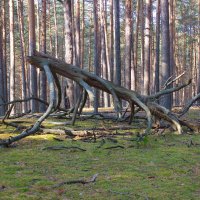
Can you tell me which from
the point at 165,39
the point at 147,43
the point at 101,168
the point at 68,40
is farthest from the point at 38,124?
the point at 147,43

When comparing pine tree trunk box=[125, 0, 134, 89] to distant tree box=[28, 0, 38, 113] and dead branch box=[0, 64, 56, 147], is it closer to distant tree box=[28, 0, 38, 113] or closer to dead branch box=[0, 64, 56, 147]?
distant tree box=[28, 0, 38, 113]

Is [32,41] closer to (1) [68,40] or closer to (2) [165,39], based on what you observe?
(1) [68,40]

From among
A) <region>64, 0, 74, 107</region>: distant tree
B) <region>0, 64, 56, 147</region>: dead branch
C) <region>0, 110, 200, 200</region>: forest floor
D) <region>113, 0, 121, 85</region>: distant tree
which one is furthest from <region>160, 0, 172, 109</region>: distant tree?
<region>0, 64, 56, 147</region>: dead branch

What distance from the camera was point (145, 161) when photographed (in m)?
5.14

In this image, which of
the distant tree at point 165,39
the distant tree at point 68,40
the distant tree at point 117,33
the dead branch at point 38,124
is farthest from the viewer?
the distant tree at point 117,33

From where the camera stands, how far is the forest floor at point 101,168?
369cm

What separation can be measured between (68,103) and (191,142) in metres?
7.23

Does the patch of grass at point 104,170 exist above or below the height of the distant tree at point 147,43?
below

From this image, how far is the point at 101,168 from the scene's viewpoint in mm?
4699

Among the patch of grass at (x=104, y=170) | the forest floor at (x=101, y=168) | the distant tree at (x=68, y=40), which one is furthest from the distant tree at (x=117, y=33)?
the patch of grass at (x=104, y=170)

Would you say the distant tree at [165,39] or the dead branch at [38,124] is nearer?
the dead branch at [38,124]

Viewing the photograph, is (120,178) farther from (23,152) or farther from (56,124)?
(56,124)

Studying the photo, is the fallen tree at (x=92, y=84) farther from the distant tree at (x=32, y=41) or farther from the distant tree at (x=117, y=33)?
the distant tree at (x=32, y=41)

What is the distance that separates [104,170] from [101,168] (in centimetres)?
11
